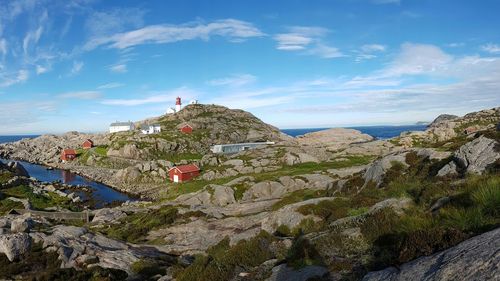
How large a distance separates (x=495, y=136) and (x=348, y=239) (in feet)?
86.4

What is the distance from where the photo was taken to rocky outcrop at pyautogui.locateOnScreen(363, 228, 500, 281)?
635 cm

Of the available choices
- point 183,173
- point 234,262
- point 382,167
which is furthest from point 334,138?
point 234,262

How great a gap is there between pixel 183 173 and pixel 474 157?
8499cm

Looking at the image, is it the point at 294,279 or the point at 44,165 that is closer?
the point at 294,279

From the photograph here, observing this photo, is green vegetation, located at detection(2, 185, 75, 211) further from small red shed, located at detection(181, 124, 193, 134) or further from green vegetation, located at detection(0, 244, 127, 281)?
small red shed, located at detection(181, 124, 193, 134)

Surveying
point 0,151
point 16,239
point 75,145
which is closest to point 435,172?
point 16,239

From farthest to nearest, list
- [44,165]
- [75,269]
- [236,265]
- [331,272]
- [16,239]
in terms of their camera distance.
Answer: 1. [44,165]
2. [16,239]
3. [75,269]
4. [236,265]
5. [331,272]

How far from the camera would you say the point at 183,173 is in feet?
340

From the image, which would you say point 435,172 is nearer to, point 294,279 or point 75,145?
point 294,279

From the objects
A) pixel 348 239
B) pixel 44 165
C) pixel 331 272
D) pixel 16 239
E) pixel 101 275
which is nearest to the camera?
pixel 331 272

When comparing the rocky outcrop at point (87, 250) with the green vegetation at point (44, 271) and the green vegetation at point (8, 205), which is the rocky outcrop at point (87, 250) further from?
the green vegetation at point (8, 205)

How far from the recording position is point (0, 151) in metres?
194

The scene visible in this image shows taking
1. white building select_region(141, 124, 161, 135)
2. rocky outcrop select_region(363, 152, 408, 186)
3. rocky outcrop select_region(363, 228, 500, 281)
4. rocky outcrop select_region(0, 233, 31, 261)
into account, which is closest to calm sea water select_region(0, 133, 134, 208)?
white building select_region(141, 124, 161, 135)

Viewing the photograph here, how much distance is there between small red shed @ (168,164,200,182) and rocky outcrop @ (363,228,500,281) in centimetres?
9823
